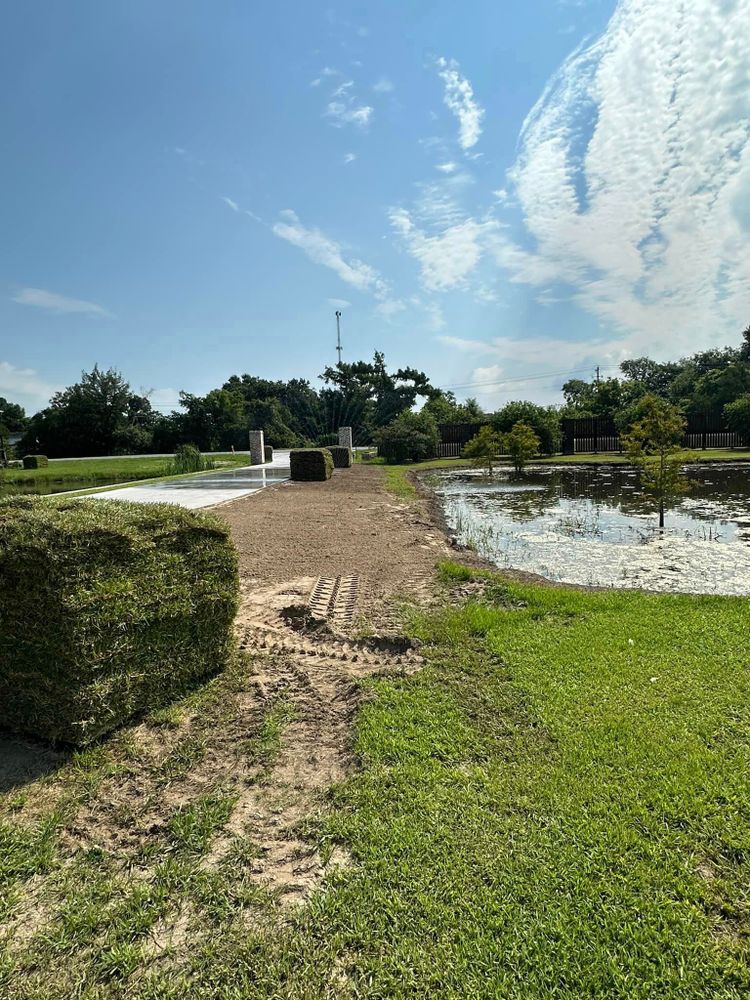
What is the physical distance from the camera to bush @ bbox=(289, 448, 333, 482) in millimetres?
15555

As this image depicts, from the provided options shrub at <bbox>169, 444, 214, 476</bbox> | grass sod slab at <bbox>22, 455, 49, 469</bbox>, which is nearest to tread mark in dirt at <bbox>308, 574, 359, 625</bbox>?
shrub at <bbox>169, 444, 214, 476</bbox>

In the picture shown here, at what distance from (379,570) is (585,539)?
3754 millimetres

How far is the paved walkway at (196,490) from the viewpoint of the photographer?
35.7ft

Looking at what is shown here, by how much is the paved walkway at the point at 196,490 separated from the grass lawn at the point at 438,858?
302 inches

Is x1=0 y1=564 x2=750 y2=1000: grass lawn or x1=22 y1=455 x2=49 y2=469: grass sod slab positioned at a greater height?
x1=22 y1=455 x2=49 y2=469: grass sod slab

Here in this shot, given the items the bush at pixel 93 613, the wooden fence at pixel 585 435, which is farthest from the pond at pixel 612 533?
the wooden fence at pixel 585 435

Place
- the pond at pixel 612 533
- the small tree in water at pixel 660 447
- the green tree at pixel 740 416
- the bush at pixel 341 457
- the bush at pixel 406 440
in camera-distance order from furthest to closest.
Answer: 1. the bush at pixel 406 440
2. the green tree at pixel 740 416
3. the bush at pixel 341 457
4. the small tree in water at pixel 660 447
5. the pond at pixel 612 533

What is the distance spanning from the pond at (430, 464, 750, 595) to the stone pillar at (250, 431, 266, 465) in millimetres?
11765

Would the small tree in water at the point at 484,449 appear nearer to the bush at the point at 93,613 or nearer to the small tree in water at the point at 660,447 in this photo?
the small tree in water at the point at 660,447

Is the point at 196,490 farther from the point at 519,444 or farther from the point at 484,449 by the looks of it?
the point at 519,444

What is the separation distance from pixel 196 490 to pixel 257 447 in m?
11.1

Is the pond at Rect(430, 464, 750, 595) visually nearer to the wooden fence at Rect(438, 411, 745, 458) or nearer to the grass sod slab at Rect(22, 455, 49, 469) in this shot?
the wooden fence at Rect(438, 411, 745, 458)

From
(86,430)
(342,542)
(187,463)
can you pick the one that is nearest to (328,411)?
(86,430)

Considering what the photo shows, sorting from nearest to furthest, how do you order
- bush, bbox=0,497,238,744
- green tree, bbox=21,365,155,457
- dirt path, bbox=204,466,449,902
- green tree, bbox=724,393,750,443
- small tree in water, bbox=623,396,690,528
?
1. dirt path, bbox=204,466,449,902
2. bush, bbox=0,497,238,744
3. small tree in water, bbox=623,396,690,528
4. green tree, bbox=724,393,750,443
5. green tree, bbox=21,365,155,457
